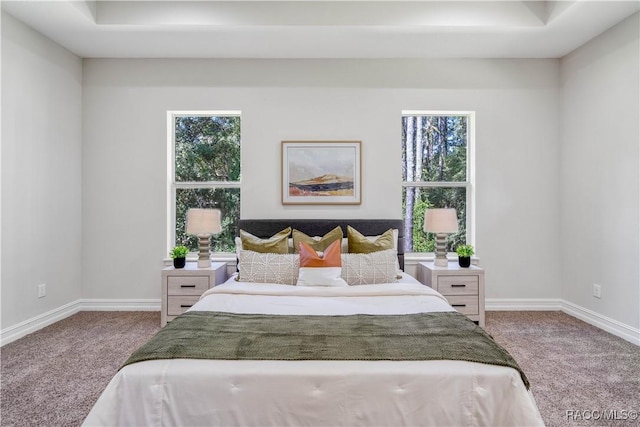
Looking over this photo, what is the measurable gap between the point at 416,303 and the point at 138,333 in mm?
2524

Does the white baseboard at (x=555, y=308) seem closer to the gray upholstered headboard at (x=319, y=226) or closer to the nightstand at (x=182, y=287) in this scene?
the gray upholstered headboard at (x=319, y=226)

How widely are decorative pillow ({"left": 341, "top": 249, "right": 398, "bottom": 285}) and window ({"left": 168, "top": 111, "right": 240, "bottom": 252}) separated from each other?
66.3 inches

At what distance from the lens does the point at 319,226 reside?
3842mm

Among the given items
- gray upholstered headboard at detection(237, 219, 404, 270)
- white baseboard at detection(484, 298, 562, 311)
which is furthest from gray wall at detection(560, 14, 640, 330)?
gray upholstered headboard at detection(237, 219, 404, 270)

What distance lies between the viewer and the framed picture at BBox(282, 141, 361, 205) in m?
4.02

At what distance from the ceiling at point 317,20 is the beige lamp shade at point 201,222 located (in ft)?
5.60

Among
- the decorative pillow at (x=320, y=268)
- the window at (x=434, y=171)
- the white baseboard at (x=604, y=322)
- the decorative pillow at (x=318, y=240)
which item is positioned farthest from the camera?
the window at (x=434, y=171)

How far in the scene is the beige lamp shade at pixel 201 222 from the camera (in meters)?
3.57

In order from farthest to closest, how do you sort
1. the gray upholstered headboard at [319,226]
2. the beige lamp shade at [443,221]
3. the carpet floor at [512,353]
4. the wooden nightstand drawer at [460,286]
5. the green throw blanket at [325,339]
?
the gray upholstered headboard at [319,226] → the beige lamp shade at [443,221] → the wooden nightstand drawer at [460,286] → the carpet floor at [512,353] → the green throw blanket at [325,339]

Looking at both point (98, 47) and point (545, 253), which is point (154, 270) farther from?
point (545, 253)

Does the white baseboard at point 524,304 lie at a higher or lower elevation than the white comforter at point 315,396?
lower

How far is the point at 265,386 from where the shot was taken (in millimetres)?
1496

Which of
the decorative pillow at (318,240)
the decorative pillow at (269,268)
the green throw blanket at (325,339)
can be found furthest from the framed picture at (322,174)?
the green throw blanket at (325,339)

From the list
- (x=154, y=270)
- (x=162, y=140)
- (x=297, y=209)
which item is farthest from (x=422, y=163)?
(x=154, y=270)
